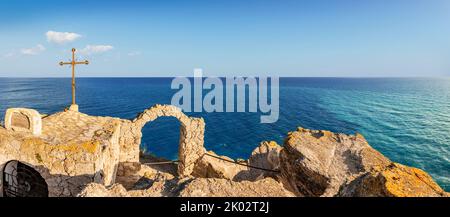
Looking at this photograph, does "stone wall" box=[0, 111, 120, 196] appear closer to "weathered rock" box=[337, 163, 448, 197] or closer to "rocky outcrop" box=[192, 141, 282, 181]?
"weathered rock" box=[337, 163, 448, 197]

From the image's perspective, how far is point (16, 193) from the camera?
11070mm

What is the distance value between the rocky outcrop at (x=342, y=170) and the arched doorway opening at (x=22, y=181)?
394 inches

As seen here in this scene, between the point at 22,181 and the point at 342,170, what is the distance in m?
12.6

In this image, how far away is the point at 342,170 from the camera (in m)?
10.1

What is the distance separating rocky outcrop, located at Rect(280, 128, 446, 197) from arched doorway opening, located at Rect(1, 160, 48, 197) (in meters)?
10.0

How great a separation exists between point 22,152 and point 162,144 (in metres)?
40.9

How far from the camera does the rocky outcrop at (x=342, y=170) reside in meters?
6.26

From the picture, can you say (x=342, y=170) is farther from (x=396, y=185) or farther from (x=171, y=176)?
(x=171, y=176)

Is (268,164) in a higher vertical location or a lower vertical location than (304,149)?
lower

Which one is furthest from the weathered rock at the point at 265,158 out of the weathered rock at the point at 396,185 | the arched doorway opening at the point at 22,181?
the arched doorway opening at the point at 22,181

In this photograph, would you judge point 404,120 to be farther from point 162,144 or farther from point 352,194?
point 352,194

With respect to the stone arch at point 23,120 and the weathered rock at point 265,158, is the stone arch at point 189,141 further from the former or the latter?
the stone arch at point 23,120

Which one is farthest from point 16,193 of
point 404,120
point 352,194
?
point 404,120

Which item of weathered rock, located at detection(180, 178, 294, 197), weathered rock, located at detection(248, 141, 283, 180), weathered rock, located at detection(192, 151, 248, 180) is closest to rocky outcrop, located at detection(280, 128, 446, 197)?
weathered rock, located at detection(180, 178, 294, 197)
